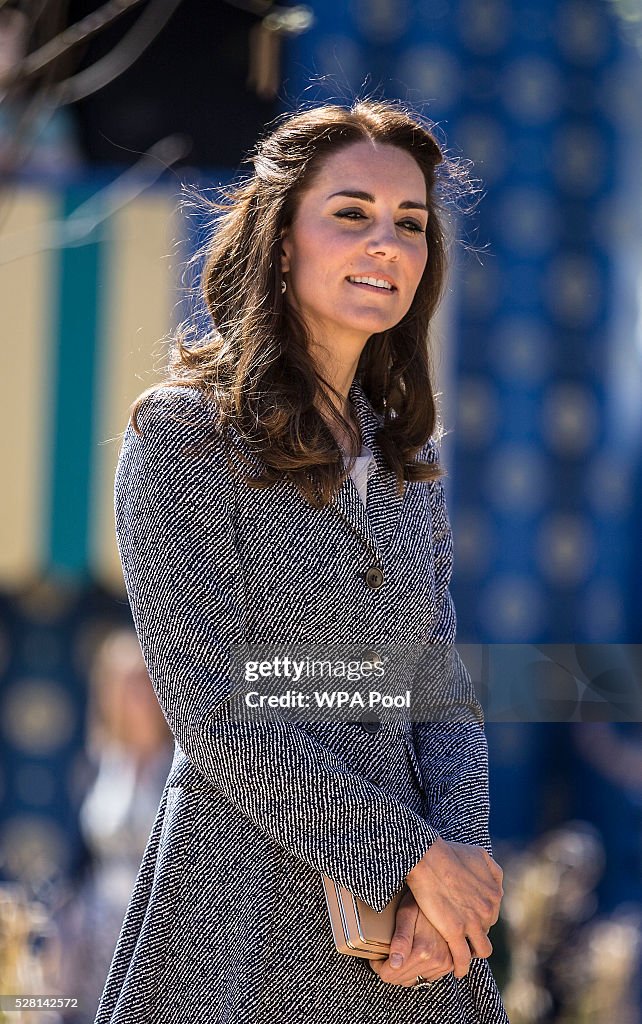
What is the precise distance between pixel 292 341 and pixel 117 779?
2218mm

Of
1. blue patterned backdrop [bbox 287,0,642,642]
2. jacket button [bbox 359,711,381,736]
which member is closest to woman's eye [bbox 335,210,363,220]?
jacket button [bbox 359,711,381,736]

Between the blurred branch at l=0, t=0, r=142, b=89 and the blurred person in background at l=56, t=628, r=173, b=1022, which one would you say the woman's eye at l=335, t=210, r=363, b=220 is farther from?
the blurred person in background at l=56, t=628, r=173, b=1022

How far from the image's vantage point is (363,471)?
163 centimetres

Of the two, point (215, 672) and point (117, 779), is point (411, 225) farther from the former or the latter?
point (117, 779)

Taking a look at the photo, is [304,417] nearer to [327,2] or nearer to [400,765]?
[400,765]

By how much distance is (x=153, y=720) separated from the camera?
3502 millimetres

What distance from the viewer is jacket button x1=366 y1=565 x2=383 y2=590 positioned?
1556 millimetres

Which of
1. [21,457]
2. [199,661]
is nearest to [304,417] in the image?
[199,661]

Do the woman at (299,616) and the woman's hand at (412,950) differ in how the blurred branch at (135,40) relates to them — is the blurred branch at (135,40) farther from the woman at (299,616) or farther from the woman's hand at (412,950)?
the woman's hand at (412,950)

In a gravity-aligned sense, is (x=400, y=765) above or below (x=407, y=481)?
below

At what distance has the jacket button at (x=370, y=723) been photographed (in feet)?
5.02

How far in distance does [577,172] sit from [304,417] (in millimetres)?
2799

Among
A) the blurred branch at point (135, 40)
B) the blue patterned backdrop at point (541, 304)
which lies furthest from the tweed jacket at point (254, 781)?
the blue patterned backdrop at point (541, 304)

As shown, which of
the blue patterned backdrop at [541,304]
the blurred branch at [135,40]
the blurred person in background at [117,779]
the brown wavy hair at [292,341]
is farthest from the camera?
the blue patterned backdrop at [541,304]
